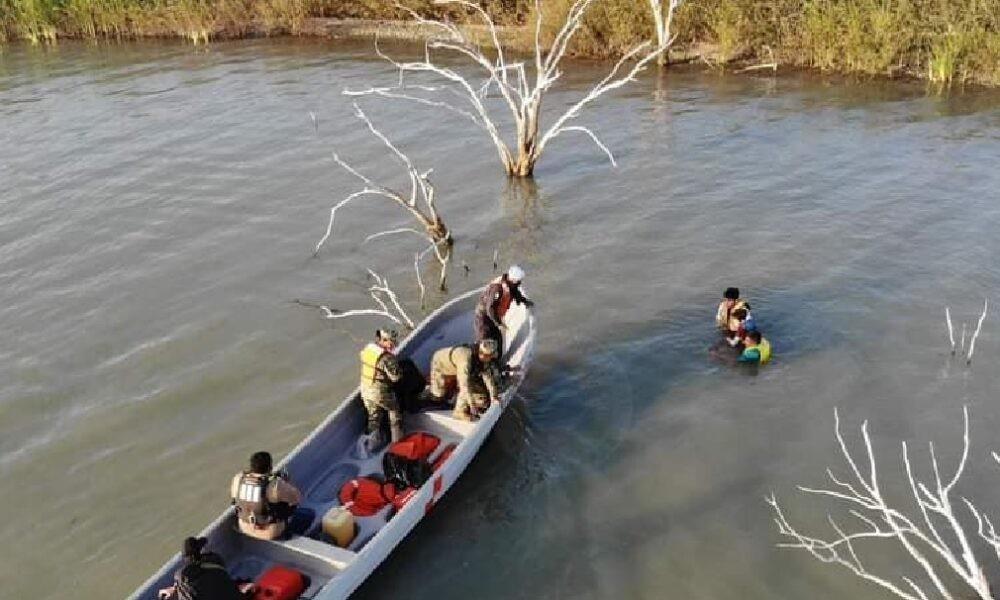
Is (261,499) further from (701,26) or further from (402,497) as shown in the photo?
(701,26)

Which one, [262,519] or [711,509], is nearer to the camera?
[262,519]

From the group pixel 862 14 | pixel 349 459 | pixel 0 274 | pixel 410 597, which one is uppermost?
pixel 862 14

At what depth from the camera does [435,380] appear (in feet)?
38.9

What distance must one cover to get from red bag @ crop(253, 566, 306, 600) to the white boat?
0.37 ft

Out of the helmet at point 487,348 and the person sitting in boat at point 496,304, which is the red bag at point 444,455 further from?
the person sitting in boat at point 496,304

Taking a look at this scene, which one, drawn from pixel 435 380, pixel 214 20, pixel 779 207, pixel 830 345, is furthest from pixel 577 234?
pixel 214 20

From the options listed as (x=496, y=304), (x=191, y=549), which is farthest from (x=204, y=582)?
(x=496, y=304)

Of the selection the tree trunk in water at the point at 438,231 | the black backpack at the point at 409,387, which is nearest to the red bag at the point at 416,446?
the black backpack at the point at 409,387

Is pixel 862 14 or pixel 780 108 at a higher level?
pixel 862 14

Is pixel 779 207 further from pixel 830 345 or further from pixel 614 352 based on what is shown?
pixel 614 352

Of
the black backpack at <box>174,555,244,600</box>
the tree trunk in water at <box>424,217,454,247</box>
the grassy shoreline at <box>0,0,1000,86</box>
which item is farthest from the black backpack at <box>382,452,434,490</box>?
the grassy shoreline at <box>0,0,1000,86</box>

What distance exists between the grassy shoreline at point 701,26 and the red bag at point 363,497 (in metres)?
19.8

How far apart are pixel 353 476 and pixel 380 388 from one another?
1.10 meters

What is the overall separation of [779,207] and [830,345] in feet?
17.3
